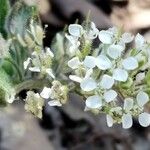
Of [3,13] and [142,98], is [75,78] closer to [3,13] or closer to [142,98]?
[142,98]

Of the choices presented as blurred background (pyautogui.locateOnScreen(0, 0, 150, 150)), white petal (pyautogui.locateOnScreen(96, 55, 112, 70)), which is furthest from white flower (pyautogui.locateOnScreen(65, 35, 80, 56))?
blurred background (pyautogui.locateOnScreen(0, 0, 150, 150))

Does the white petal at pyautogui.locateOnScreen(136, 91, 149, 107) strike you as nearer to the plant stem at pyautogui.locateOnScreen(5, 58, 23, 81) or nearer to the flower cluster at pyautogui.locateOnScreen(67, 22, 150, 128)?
the flower cluster at pyautogui.locateOnScreen(67, 22, 150, 128)

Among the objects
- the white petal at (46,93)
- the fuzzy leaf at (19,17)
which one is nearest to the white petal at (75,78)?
the white petal at (46,93)

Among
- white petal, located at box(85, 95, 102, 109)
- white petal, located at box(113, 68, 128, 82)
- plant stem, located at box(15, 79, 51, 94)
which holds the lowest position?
plant stem, located at box(15, 79, 51, 94)

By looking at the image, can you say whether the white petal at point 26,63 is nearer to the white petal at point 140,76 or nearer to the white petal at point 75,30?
the white petal at point 75,30

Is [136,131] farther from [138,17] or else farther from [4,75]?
[4,75]

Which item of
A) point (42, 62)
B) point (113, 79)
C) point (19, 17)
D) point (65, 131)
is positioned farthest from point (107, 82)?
point (65, 131)
